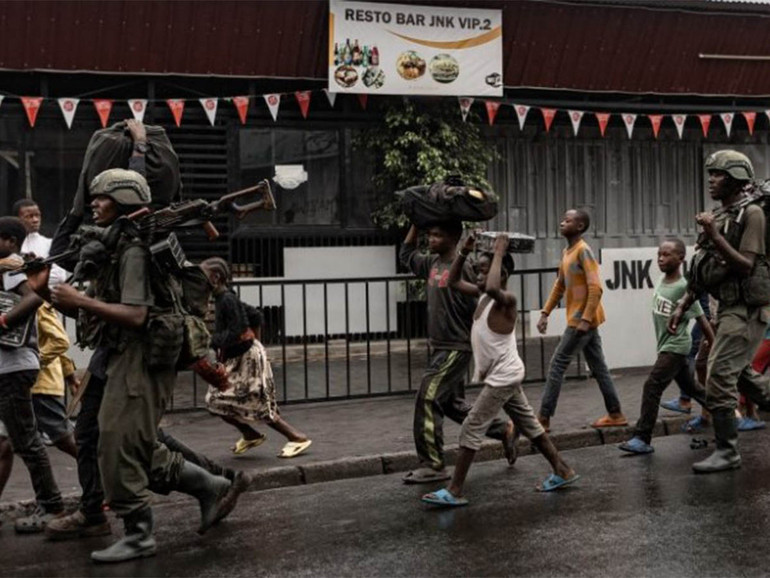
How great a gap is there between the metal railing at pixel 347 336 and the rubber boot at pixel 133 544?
4709mm

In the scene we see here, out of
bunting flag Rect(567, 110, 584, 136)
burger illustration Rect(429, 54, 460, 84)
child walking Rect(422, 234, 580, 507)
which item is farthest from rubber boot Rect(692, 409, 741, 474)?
bunting flag Rect(567, 110, 584, 136)

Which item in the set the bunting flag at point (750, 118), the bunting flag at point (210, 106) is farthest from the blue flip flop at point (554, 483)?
the bunting flag at point (750, 118)

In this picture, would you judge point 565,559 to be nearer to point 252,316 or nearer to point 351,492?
point 351,492

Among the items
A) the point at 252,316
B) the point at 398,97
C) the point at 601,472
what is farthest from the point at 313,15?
the point at 601,472

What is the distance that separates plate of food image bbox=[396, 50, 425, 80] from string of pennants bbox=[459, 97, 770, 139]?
66cm

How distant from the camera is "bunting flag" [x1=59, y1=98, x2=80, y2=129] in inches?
526

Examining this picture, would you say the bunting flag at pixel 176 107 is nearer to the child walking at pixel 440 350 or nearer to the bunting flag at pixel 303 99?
the bunting flag at pixel 303 99

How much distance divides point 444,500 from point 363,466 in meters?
1.53

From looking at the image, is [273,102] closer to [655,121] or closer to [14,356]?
[655,121]

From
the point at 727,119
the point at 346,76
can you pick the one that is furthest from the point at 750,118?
the point at 346,76

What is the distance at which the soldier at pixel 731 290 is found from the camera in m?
7.91

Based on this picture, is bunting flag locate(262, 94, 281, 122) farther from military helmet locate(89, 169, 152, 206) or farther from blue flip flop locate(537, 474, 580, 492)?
military helmet locate(89, 169, 152, 206)

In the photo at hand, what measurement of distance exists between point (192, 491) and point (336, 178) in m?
9.03

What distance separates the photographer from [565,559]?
5855mm
